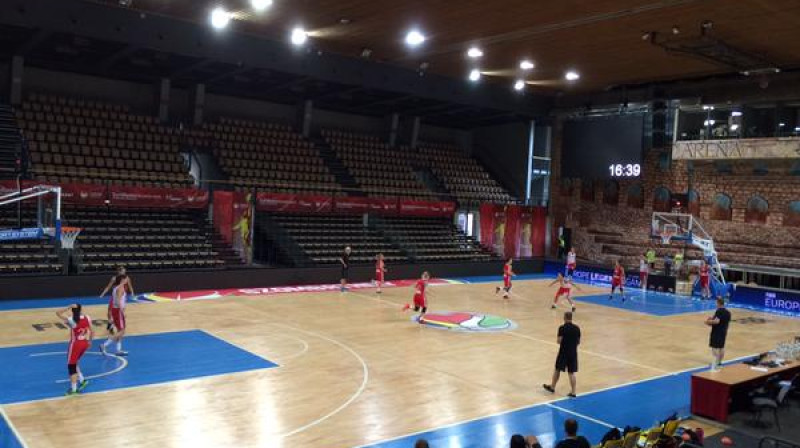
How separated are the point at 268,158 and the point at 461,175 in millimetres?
11894

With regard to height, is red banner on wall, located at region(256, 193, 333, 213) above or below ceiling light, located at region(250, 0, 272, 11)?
below

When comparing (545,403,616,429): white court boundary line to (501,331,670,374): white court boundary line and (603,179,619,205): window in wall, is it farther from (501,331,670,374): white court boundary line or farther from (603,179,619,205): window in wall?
(603,179,619,205): window in wall

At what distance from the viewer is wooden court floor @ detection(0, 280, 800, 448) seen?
354 inches

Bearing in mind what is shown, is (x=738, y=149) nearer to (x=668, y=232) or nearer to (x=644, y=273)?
(x=668, y=232)

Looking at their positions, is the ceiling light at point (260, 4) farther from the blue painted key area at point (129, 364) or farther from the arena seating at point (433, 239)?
the arena seating at point (433, 239)

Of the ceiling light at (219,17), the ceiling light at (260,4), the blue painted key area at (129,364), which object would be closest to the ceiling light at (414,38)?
the ceiling light at (260,4)

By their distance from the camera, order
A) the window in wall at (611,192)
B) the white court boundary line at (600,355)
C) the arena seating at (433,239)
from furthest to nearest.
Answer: the window in wall at (611,192), the arena seating at (433,239), the white court boundary line at (600,355)

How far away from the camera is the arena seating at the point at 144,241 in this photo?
21.8m

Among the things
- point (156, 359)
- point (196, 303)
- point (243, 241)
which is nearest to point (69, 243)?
point (196, 303)

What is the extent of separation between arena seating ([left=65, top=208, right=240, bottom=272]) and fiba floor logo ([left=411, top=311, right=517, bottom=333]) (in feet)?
30.5

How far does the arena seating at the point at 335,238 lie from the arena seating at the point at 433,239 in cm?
71

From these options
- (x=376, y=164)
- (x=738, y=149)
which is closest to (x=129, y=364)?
(x=376, y=164)

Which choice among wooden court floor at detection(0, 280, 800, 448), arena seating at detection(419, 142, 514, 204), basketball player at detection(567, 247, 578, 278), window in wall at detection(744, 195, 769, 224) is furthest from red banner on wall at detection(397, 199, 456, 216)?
window in wall at detection(744, 195, 769, 224)

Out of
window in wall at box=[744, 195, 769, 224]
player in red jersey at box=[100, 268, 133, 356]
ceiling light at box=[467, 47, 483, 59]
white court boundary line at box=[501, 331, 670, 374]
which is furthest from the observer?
window in wall at box=[744, 195, 769, 224]
